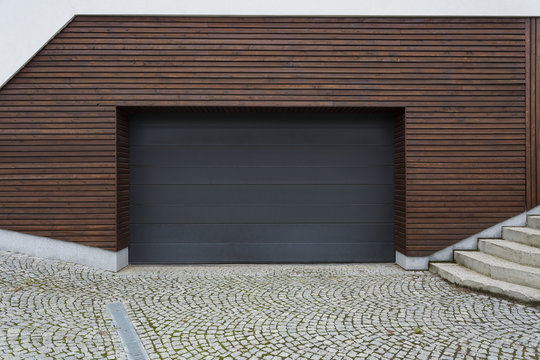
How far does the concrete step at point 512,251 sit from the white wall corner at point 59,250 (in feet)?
19.6

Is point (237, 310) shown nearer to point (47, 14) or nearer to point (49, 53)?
point (49, 53)

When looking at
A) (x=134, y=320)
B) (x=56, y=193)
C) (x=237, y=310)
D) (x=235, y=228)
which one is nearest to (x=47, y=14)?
(x=56, y=193)

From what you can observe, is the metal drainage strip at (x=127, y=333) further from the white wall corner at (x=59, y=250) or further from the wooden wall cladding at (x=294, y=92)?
the wooden wall cladding at (x=294, y=92)

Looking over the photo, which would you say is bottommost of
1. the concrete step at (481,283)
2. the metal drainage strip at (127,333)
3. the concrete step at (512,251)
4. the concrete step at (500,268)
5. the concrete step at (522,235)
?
the metal drainage strip at (127,333)

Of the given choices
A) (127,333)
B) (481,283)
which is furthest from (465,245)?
(127,333)

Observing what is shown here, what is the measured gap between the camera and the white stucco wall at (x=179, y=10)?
5.71 m

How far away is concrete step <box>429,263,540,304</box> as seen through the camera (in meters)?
4.20

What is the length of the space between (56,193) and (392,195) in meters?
5.76

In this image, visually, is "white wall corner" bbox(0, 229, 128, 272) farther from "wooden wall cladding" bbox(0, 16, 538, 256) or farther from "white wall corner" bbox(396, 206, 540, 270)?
"white wall corner" bbox(396, 206, 540, 270)

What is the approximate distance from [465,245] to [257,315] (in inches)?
155

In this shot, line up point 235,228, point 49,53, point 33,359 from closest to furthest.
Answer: point 33,359 → point 49,53 → point 235,228

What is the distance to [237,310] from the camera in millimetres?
4027

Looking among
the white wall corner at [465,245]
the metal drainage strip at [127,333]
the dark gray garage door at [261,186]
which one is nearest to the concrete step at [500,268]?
the white wall corner at [465,245]

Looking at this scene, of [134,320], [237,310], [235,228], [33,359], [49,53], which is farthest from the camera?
[235,228]
